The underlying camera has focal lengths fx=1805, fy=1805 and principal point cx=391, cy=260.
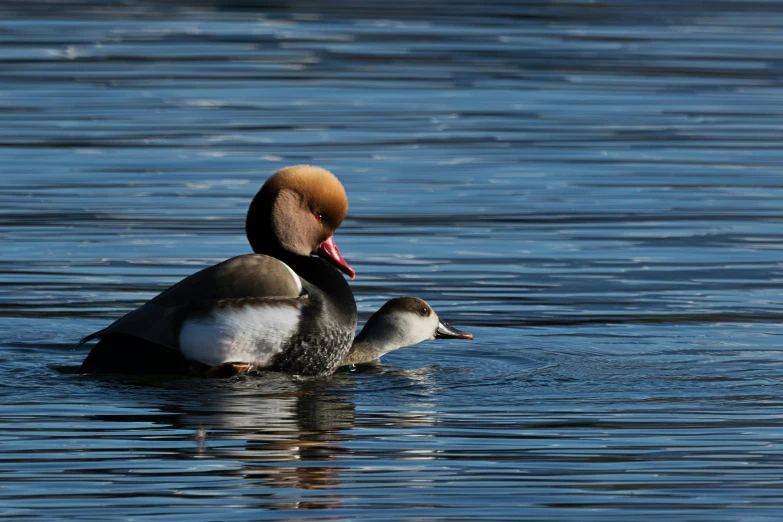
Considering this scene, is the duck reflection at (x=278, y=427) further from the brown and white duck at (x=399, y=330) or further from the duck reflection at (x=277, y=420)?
the brown and white duck at (x=399, y=330)

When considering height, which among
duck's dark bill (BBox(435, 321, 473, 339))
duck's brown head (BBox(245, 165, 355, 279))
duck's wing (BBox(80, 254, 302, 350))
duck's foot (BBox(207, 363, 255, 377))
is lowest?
duck's dark bill (BBox(435, 321, 473, 339))

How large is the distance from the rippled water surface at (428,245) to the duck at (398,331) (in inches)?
4.9

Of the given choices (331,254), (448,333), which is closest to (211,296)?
(331,254)

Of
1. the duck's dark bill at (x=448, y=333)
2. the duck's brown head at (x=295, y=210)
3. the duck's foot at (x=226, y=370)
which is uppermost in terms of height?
the duck's brown head at (x=295, y=210)

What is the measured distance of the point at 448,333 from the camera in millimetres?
9297

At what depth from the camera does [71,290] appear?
404 inches

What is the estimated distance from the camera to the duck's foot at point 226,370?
8.12 meters

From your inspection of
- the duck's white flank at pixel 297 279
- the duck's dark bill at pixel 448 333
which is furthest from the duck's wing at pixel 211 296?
the duck's dark bill at pixel 448 333

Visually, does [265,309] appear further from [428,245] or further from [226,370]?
[428,245]

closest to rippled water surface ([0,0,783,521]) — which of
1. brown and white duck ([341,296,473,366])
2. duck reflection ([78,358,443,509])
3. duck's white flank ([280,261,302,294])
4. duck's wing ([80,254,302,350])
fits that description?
duck reflection ([78,358,443,509])

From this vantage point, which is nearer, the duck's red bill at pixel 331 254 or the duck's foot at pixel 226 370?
the duck's foot at pixel 226 370

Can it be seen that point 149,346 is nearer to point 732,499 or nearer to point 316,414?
point 316,414

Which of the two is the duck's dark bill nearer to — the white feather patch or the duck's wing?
the duck's wing

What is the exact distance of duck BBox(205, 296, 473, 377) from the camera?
9.20m
